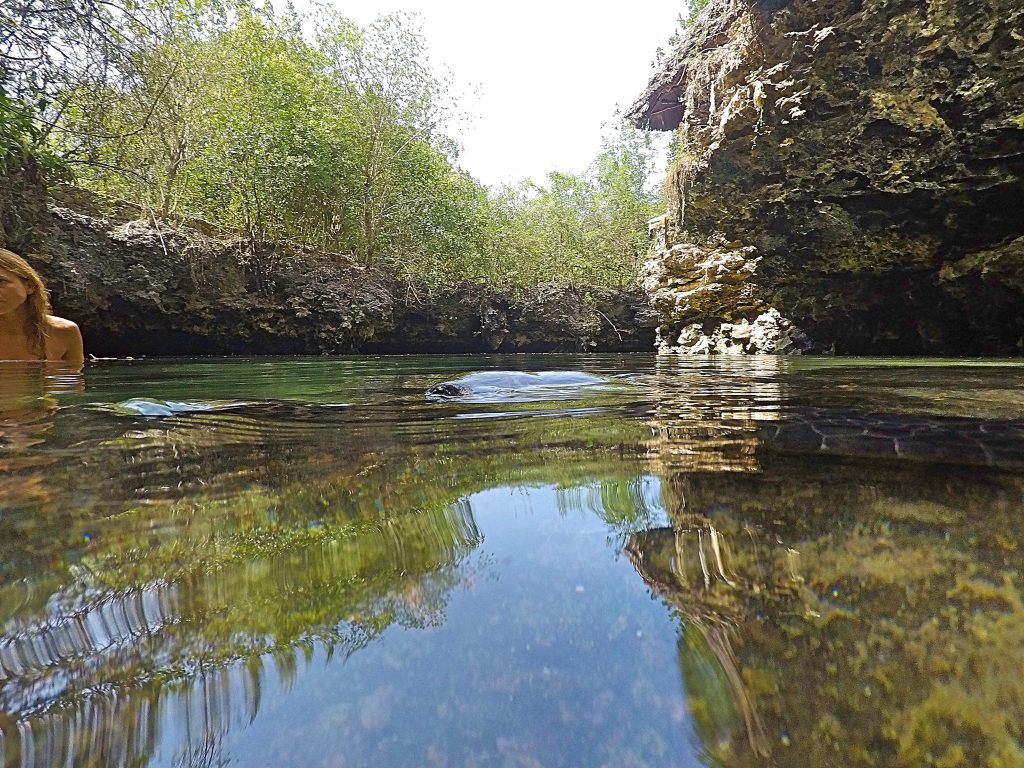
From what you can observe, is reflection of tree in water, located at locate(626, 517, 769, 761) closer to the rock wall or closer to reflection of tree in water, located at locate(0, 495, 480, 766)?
reflection of tree in water, located at locate(0, 495, 480, 766)

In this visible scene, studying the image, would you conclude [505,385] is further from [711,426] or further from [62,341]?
[62,341]

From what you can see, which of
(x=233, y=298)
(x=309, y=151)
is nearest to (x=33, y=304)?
(x=233, y=298)

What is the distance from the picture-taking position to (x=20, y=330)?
5.71 meters

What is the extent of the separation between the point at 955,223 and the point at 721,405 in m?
8.03

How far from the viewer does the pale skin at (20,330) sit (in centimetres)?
557

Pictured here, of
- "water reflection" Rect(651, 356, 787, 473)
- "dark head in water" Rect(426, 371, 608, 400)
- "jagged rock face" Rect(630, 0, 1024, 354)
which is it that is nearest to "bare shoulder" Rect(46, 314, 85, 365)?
"dark head in water" Rect(426, 371, 608, 400)

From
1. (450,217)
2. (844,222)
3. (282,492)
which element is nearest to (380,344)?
(450,217)

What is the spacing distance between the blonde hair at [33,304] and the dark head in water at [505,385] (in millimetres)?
5336

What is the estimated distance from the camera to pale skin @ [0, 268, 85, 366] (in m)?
5.57

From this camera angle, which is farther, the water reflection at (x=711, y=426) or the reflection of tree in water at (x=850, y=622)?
the water reflection at (x=711, y=426)

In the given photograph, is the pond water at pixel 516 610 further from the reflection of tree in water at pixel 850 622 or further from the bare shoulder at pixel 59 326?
the bare shoulder at pixel 59 326

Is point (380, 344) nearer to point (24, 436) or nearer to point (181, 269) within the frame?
point (181, 269)

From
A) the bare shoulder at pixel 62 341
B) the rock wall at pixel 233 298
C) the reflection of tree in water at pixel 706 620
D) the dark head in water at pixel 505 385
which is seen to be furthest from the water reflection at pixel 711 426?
the rock wall at pixel 233 298

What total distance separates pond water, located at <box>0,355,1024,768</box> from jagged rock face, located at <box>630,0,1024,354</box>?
732 centimetres
